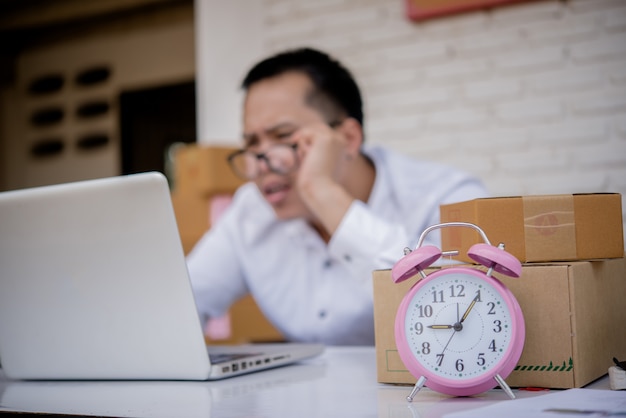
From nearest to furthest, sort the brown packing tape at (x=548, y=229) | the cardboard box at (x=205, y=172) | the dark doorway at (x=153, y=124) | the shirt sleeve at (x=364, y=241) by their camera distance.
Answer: the brown packing tape at (x=548, y=229), the shirt sleeve at (x=364, y=241), the cardboard box at (x=205, y=172), the dark doorway at (x=153, y=124)

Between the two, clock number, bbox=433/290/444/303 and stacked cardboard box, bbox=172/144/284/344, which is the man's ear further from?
clock number, bbox=433/290/444/303

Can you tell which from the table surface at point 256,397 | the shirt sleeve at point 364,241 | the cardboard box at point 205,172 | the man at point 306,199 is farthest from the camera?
the cardboard box at point 205,172

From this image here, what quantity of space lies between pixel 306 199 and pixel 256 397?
36.4 inches

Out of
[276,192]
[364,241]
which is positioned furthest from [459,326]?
[276,192]

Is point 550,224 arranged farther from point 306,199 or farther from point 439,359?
point 306,199

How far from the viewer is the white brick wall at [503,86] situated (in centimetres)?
288

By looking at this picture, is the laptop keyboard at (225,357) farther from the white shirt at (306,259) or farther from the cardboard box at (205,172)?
the cardboard box at (205,172)

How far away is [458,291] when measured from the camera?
0.93 metres

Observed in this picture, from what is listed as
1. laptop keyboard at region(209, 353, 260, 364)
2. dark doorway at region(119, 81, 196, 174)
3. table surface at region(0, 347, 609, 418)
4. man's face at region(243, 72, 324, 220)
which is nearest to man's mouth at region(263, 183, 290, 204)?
man's face at region(243, 72, 324, 220)

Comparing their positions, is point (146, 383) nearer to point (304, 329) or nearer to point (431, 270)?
point (431, 270)

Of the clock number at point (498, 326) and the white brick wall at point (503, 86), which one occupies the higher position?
the white brick wall at point (503, 86)

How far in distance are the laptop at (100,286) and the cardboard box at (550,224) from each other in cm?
41

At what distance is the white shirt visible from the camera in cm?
199

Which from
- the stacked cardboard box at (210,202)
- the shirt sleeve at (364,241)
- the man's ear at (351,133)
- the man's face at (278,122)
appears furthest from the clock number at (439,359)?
the stacked cardboard box at (210,202)
